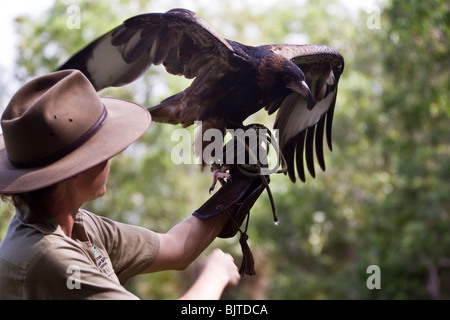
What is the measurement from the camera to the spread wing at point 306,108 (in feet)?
10.7

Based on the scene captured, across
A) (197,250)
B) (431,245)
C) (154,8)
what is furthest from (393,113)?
(197,250)

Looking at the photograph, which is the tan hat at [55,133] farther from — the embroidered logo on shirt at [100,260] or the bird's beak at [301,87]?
the bird's beak at [301,87]

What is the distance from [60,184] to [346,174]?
1463cm

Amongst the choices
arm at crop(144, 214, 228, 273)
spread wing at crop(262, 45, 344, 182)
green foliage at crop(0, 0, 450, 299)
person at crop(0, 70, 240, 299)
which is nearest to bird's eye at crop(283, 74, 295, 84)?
spread wing at crop(262, 45, 344, 182)

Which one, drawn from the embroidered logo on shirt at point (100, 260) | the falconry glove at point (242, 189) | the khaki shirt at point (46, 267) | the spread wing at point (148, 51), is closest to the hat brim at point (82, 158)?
the khaki shirt at point (46, 267)

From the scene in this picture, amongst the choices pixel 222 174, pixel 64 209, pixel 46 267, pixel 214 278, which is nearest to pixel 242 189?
pixel 222 174

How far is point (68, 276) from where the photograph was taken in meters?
1.57

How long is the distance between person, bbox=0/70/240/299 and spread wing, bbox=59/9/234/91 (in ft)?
3.81

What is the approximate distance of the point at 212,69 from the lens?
308 centimetres

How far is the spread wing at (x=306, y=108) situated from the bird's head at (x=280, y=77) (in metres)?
0.13

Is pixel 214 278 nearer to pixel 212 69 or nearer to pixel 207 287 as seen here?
pixel 207 287

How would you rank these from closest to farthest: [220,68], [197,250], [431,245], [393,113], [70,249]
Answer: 1. [70,249]
2. [197,250]
3. [220,68]
4. [431,245]
5. [393,113]
